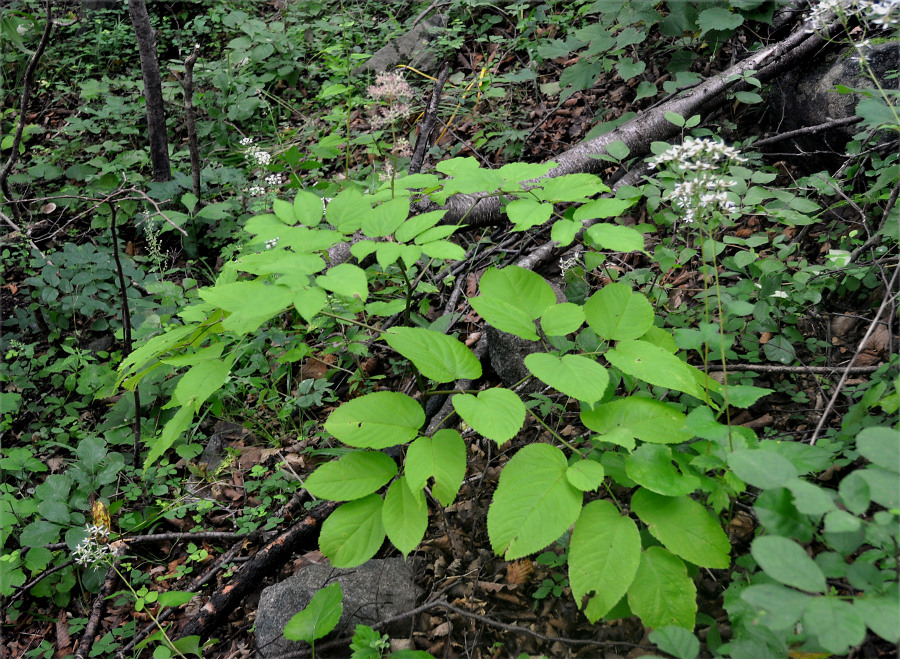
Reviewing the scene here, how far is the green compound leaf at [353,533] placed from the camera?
3.96 feet

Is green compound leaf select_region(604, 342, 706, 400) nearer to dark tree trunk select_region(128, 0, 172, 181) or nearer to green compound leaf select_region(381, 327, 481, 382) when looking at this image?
green compound leaf select_region(381, 327, 481, 382)

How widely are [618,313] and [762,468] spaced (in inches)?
20.9

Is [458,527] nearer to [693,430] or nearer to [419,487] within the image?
[419,487]

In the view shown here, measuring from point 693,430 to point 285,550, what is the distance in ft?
5.06

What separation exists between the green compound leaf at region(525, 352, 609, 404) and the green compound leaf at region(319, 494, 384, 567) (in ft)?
1.65

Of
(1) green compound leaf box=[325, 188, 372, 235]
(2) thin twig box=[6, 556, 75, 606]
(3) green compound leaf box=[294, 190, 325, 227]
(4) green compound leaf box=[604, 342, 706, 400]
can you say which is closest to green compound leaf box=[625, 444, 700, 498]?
(4) green compound leaf box=[604, 342, 706, 400]

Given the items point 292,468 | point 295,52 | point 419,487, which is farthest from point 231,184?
point 419,487

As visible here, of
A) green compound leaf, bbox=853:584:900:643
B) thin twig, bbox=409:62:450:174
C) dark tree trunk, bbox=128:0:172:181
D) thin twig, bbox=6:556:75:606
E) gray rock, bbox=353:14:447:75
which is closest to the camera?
green compound leaf, bbox=853:584:900:643

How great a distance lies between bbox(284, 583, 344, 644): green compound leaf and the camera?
1.48 metres

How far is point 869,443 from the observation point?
86 cm

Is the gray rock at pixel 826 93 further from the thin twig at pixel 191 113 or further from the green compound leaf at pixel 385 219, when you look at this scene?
the thin twig at pixel 191 113

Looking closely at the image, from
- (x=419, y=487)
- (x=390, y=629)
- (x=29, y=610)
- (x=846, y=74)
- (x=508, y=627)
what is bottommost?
(x=29, y=610)

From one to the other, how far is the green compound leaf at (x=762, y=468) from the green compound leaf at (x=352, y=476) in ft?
2.42

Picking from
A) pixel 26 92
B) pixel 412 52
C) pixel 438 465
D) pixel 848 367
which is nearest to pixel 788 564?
pixel 438 465
